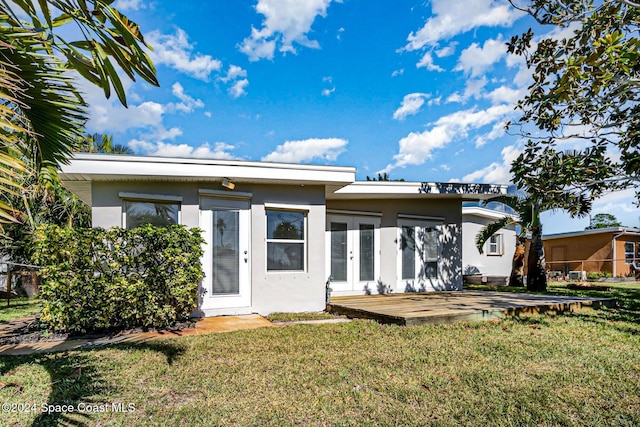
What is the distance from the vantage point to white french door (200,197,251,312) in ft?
23.3

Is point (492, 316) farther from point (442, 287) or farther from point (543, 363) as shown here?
point (442, 287)

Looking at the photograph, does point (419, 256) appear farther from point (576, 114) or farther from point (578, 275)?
point (578, 275)

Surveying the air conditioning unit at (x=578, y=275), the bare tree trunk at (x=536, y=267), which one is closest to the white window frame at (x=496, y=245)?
the air conditioning unit at (x=578, y=275)

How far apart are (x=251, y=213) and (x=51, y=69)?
5.11 m

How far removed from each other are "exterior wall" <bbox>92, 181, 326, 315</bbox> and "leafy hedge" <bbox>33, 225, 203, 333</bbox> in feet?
2.77

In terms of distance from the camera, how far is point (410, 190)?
9828mm

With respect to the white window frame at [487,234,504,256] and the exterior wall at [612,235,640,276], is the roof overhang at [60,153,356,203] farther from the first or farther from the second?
the exterior wall at [612,235,640,276]

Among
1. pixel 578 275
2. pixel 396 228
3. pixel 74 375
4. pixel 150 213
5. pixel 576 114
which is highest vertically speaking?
pixel 576 114

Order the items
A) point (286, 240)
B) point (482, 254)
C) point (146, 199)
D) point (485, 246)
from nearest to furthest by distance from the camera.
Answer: point (146, 199), point (286, 240), point (482, 254), point (485, 246)

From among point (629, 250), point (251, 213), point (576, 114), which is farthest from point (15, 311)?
point (629, 250)

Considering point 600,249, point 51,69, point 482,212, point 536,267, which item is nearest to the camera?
point 51,69

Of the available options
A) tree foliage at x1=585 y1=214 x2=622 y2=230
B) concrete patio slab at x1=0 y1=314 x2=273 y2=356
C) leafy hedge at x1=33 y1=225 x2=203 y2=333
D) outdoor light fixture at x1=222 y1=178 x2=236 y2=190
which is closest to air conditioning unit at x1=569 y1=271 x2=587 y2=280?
concrete patio slab at x1=0 y1=314 x2=273 y2=356

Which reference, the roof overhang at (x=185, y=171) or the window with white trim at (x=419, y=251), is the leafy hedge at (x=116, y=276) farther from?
the window with white trim at (x=419, y=251)

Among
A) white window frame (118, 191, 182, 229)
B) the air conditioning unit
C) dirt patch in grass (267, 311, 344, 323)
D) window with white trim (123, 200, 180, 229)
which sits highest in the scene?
white window frame (118, 191, 182, 229)
